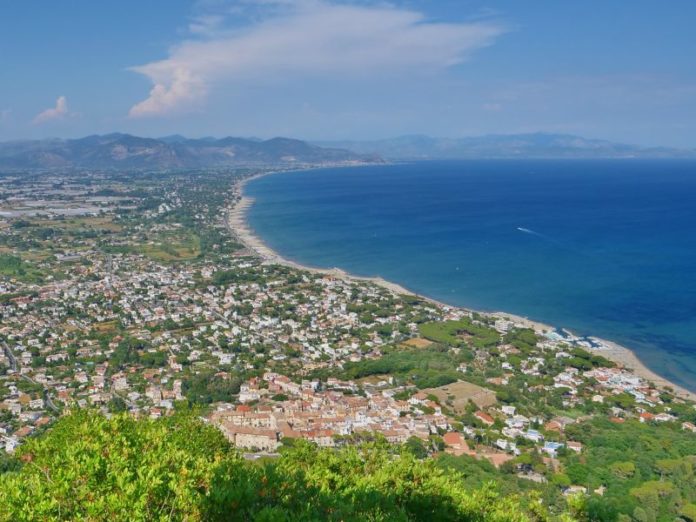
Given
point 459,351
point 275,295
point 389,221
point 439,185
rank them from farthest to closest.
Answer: point 439,185
point 389,221
point 275,295
point 459,351

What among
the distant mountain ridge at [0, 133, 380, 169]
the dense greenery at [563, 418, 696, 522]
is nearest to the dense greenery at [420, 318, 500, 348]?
the dense greenery at [563, 418, 696, 522]

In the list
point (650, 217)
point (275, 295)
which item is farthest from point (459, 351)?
point (650, 217)

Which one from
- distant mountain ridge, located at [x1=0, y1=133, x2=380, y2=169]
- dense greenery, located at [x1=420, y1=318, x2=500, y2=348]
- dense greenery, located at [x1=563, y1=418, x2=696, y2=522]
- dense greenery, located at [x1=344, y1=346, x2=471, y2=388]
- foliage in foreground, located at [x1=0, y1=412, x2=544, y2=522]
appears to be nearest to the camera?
foliage in foreground, located at [x1=0, y1=412, x2=544, y2=522]

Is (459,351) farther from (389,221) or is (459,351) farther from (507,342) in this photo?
(389,221)

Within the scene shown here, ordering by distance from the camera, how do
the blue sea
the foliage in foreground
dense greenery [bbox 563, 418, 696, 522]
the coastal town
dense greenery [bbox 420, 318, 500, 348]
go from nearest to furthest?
1. the foliage in foreground
2. dense greenery [bbox 563, 418, 696, 522]
3. the coastal town
4. dense greenery [bbox 420, 318, 500, 348]
5. the blue sea

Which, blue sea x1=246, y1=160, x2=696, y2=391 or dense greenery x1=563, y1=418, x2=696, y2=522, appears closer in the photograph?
dense greenery x1=563, y1=418, x2=696, y2=522

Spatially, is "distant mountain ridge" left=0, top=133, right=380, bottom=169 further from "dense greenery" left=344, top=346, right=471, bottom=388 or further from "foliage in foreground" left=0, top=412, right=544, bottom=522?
"foliage in foreground" left=0, top=412, right=544, bottom=522

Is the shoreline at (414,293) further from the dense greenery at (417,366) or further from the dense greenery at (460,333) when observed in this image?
the dense greenery at (417,366)
